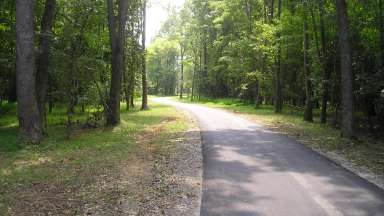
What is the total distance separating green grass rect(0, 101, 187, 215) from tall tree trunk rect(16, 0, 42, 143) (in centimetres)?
61

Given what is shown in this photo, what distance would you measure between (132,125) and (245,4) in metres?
25.4

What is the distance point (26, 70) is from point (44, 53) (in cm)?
276

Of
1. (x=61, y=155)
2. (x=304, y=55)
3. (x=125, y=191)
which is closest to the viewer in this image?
(x=125, y=191)

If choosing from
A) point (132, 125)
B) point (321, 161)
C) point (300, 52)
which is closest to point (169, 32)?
point (300, 52)

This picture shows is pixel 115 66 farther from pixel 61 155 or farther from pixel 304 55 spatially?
pixel 304 55

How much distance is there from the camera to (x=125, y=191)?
828 centimetres

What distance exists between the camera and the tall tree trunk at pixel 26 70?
13.3 meters

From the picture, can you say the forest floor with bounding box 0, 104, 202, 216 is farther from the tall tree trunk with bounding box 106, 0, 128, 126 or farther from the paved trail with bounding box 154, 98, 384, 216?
the tall tree trunk with bounding box 106, 0, 128, 126

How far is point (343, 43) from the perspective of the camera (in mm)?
15445

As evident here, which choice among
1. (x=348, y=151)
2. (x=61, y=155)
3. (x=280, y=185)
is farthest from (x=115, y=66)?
(x=280, y=185)

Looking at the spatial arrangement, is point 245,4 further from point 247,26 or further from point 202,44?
point 202,44

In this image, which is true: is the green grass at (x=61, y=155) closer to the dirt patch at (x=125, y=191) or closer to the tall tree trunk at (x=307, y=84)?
the dirt patch at (x=125, y=191)

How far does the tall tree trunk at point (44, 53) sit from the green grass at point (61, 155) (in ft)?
5.51

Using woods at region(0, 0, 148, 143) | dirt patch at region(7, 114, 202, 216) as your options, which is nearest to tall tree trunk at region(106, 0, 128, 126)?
woods at region(0, 0, 148, 143)
